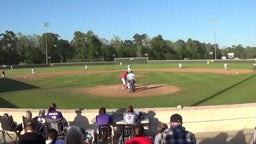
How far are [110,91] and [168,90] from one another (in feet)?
14.8

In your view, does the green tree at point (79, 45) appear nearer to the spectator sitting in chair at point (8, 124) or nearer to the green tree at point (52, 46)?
the green tree at point (52, 46)

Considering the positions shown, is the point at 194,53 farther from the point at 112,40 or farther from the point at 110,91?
the point at 110,91

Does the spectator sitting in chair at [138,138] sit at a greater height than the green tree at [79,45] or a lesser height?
lesser

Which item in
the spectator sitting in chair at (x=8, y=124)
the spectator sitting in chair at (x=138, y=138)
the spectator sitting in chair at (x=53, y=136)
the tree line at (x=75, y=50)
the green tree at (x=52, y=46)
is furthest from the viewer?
the green tree at (x=52, y=46)

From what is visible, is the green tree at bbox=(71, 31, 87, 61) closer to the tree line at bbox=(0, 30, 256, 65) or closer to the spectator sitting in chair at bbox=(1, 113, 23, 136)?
the tree line at bbox=(0, 30, 256, 65)

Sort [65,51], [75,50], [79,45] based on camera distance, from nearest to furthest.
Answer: [65,51], [75,50], [79,45]

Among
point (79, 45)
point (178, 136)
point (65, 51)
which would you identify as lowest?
point (178, 136)

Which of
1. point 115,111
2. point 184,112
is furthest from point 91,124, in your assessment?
point 184,112

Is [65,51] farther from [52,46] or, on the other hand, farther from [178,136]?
[178,136]

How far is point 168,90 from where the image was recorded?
2953 centimetres

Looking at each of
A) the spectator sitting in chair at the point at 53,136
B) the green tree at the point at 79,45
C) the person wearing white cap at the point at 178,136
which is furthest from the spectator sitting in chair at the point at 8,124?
the green tree at the point at 79,45

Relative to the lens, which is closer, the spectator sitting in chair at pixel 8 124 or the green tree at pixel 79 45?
the spectator sitting in chair at pixel 8 124

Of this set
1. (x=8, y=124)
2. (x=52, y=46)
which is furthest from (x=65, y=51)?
(x=8, y=124)

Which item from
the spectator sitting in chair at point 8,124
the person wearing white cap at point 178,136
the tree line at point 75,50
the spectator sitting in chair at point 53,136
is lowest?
the spectator sitting in chair at point 8,124
